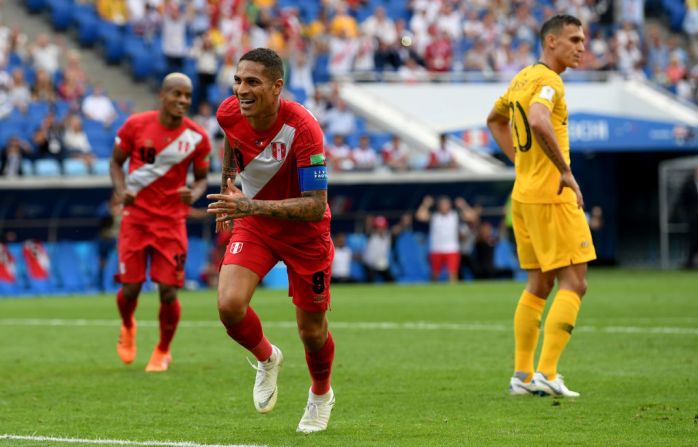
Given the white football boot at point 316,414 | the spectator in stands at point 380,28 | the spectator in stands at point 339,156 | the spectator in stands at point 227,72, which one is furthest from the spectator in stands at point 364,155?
the white football boot at point 316,414

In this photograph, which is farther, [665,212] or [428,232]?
[665,212]

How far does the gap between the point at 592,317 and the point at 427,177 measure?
11.0 metres

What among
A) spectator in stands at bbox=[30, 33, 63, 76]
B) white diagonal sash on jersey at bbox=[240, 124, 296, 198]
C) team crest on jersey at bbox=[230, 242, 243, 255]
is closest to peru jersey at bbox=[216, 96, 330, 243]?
white diagonal sash on jersey at bbox=[240, 124, 296, 198]

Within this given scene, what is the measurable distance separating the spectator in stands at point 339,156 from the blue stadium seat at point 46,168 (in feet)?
17.6

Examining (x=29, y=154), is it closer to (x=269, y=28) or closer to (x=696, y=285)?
(x=269, y=28)

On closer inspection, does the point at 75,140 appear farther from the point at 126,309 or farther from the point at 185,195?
the point at 185,195

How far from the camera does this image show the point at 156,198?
1165 cm

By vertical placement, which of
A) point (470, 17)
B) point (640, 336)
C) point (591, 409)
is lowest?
point (640, 336)

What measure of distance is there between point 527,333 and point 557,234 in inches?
30.3

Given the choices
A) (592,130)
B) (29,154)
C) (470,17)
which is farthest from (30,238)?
(470,17)

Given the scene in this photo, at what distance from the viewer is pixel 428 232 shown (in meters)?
29.2

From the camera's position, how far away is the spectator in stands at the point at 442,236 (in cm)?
2736

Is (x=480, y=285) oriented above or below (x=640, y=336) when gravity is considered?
below

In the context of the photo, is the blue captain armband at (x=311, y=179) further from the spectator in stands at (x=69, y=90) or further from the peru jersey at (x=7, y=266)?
the spectator in stands at (x=69, y=90)
